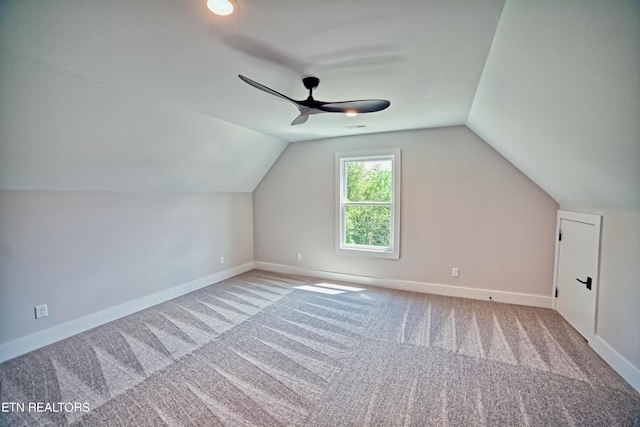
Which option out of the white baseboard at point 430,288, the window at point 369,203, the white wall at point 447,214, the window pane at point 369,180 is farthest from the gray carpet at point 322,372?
the window pane at point 369,180

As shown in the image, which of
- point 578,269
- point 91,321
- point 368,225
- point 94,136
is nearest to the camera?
point 94,136

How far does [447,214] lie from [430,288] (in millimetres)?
1111

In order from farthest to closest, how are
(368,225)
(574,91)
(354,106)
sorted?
(368,225) < (354,106) < (574,91)

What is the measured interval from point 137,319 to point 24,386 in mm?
1116

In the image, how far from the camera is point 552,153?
7.73 feet

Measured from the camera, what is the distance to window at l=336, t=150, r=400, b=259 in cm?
409

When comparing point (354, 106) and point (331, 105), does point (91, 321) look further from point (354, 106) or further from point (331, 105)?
point (354, 106)

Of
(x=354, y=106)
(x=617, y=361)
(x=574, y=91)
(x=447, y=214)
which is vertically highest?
(x=354, y=106)

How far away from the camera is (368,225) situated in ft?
14.4

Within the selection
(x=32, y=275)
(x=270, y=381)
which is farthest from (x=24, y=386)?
(x=270, y=381)

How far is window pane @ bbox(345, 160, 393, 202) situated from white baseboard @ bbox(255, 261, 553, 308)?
1288mm

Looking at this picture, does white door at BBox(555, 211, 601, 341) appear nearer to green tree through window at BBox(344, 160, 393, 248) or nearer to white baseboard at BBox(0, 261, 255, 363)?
green tree through window at BBox(344, 160, 393, 248)

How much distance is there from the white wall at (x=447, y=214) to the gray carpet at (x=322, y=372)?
559mm

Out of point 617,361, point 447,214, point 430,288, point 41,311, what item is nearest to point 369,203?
point 447,214
